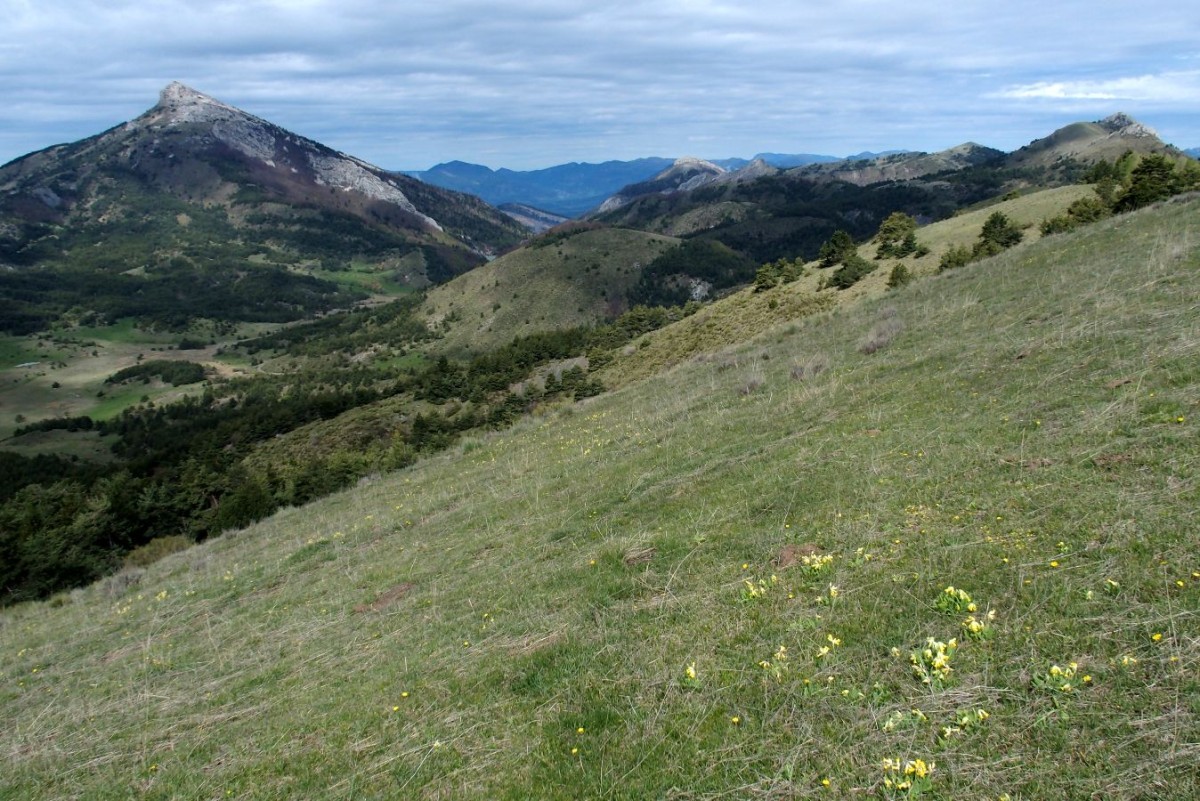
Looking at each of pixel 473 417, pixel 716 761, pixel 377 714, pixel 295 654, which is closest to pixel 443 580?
pixel 295 654

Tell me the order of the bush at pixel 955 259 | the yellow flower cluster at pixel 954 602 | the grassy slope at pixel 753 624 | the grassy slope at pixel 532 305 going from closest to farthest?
the grassy slope at pixel 753 624 < the yellow flower cluster at pixel 954 602 < the bush at pixel 955 259 < the grassy slope at pixel 532 305

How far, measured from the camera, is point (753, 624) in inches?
277

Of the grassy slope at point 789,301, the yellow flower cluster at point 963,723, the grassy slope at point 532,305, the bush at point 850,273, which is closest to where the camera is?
the yellow flower cluster at point 963,723

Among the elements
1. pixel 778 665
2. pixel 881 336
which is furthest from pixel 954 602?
pixel 881 336

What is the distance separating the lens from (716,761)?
536cm

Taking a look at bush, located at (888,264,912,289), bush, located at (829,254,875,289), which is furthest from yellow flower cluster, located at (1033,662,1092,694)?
bush, located at (829,254,875,289)

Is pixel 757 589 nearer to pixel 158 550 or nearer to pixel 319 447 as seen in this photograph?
pixel 158 550

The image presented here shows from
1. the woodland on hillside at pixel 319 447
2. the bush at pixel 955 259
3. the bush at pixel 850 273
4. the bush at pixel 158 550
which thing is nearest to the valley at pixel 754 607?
the bush at pixel 158 550

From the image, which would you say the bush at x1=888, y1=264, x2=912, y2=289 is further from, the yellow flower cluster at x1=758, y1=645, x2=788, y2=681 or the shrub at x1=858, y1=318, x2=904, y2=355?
the yellow flower cluster at x1=758, y1=645, x2=788, y2=681

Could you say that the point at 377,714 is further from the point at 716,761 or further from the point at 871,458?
the point at 871,458

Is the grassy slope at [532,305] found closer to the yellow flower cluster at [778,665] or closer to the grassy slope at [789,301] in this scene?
the grassy slope at [789,301]

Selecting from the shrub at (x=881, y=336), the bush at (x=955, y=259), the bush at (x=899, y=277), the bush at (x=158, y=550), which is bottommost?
the bush at (x=158, y=550)

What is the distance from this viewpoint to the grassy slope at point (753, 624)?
505 centimetres

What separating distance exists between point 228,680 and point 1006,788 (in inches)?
424
